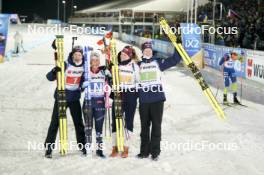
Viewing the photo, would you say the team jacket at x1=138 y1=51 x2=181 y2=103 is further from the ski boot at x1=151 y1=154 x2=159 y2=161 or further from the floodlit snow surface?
the floodlit snow surface

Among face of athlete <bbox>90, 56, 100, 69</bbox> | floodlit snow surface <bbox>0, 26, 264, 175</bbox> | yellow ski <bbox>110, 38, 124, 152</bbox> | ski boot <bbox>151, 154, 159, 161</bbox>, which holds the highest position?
face of athlete <bbox>90, 56, 100, 69</bbox>

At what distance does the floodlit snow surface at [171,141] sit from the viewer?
6797 mm

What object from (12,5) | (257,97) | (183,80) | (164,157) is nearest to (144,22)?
(12,5)

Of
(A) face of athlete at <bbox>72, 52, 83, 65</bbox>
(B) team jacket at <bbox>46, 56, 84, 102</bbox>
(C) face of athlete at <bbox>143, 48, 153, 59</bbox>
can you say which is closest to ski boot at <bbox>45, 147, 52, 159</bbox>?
(B) team jacket at <bbox>46, 56, 84, 102</bbox>

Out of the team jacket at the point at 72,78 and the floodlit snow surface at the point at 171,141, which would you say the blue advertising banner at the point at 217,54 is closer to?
the floodlit snow surface at the point at 171,141

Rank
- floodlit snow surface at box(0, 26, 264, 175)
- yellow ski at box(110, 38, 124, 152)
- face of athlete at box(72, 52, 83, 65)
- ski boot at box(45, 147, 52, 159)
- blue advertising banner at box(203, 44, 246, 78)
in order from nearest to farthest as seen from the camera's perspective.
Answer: floodlit snow surface at box(0, 26, 264, 175)
face of athlete at box(72, 52, 83, 65)
yellow ski at box(110, 38, 124, 152)
ski boot at box(45, 147, 52, 159)
blue advertising banner at box(203, 44, 246, 78)

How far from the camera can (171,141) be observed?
882 cm

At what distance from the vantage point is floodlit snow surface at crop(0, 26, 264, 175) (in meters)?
6.80

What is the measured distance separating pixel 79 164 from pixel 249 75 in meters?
11.1

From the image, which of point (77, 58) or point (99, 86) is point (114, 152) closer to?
point (99, 86)

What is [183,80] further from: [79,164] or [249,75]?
[79,164]

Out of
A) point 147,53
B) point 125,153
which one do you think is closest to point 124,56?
point 147,53

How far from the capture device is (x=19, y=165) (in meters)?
6.91

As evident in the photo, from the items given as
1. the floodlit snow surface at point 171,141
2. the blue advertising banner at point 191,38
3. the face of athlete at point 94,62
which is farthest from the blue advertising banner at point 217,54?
the face of athlete at point 94,62
